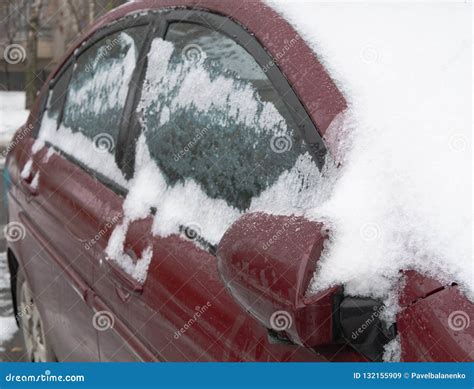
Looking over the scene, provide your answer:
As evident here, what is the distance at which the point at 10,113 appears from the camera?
1966cm

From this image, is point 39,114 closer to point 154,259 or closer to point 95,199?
point 95,199

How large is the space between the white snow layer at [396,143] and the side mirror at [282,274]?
0.12 feet

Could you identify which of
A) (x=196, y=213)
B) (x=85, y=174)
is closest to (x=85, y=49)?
(x=85, y=174)

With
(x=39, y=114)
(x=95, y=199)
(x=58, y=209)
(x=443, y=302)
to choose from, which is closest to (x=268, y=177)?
(x=443, y=302)

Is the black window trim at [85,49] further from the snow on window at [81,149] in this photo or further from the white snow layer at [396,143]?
the white snow layer at [396,143]

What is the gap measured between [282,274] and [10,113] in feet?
62.1

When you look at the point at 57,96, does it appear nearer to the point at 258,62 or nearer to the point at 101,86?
the point at 101,86


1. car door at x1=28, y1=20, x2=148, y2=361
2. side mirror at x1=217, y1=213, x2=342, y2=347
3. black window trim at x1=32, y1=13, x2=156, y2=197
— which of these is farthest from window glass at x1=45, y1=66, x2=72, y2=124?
side mirror at x1=217, y1=213, x2=342, y2=347

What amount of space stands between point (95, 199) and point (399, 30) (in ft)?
4.14

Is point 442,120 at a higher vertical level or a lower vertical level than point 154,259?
higher

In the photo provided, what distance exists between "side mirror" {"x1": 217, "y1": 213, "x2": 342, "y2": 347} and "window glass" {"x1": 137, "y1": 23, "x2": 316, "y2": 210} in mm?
338

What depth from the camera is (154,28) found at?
9.51 feet

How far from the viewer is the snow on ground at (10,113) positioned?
1556cm

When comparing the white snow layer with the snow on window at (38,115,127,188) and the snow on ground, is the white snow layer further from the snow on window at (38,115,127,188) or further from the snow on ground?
the snow on ground
